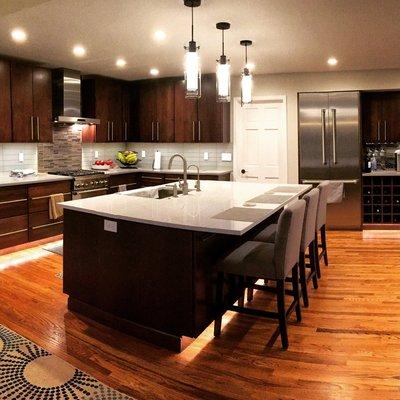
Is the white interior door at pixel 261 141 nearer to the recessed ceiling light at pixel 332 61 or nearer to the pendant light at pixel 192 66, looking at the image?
the recessed ceiling light at pixel 332 61

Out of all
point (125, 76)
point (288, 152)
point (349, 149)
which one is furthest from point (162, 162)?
point (349, 149)

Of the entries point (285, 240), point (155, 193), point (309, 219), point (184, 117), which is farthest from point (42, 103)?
point (285, 240)

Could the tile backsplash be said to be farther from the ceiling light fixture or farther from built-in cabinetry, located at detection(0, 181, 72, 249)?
the ceiling light fixture

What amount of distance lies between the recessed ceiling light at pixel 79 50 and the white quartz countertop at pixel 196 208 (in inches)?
75.8

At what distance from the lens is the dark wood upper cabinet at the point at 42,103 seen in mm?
6004

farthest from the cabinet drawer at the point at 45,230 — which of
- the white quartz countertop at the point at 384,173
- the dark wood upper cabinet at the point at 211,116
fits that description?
the white quartz countertop at the point at 384,173

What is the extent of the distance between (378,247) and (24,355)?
4368 mm

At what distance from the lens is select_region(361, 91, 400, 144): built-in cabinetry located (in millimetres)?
6926

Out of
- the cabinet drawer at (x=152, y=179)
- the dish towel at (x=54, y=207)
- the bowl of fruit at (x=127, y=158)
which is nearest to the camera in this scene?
the dish towel at (x=54, y=207)

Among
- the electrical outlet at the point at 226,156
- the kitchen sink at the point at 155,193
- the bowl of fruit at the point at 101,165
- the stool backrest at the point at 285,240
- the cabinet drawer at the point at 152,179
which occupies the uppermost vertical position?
the electrical outlet at the point at 226,156

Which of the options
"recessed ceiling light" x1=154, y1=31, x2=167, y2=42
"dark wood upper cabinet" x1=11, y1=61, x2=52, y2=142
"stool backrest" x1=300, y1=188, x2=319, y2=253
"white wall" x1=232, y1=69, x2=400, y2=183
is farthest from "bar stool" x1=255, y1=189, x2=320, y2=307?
"dark wood upper cabinet" x1=11, y1=61, x2=52, y2=142

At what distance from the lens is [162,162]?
790cm

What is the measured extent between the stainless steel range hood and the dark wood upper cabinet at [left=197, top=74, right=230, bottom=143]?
1.85 meters

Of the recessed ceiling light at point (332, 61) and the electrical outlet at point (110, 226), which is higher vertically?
the recessed ceiling light at point (332, 61)
